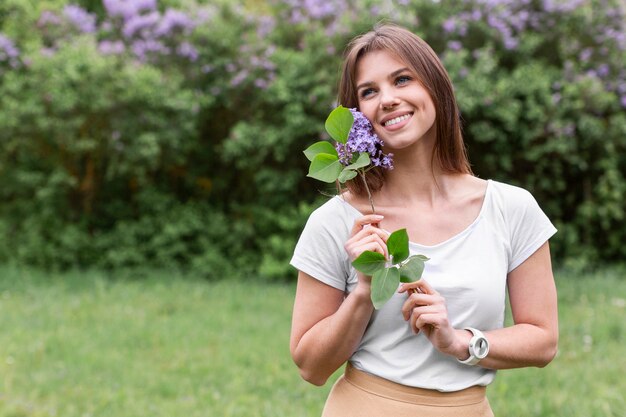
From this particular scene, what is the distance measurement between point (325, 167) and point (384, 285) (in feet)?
0.96

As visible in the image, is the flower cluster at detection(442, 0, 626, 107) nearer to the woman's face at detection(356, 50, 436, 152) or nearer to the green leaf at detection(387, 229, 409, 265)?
the woman's face at detection(356, 50, 436, 152)

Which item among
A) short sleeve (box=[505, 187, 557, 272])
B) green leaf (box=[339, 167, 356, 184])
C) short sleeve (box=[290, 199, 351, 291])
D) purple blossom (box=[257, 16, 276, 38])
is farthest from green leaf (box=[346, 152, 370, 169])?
purple blossom (box=[257, 16, 276, 38])

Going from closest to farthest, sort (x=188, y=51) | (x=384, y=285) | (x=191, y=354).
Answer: (x=384, y=285), (x=191, y=354), (x=188, y=51)

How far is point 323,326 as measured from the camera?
1.75 m

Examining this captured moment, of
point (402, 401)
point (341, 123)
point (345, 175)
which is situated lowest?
point (402, 401)

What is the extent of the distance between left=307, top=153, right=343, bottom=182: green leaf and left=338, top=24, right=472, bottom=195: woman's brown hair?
0.74ft

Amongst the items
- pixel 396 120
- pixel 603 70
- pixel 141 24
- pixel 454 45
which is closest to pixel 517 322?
pixel 396 120

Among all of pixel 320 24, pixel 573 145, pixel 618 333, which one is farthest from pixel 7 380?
pixel 573 145

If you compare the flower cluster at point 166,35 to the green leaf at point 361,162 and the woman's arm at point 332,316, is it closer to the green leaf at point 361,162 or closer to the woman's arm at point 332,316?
the woman's arm at point 332,316

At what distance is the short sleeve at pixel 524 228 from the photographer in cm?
182

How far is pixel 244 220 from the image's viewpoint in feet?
26.3

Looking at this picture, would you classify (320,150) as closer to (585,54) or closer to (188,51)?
(188,51)

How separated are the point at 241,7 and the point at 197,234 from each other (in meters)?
2.47

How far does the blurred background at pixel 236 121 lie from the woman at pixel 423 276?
16.8 feet
